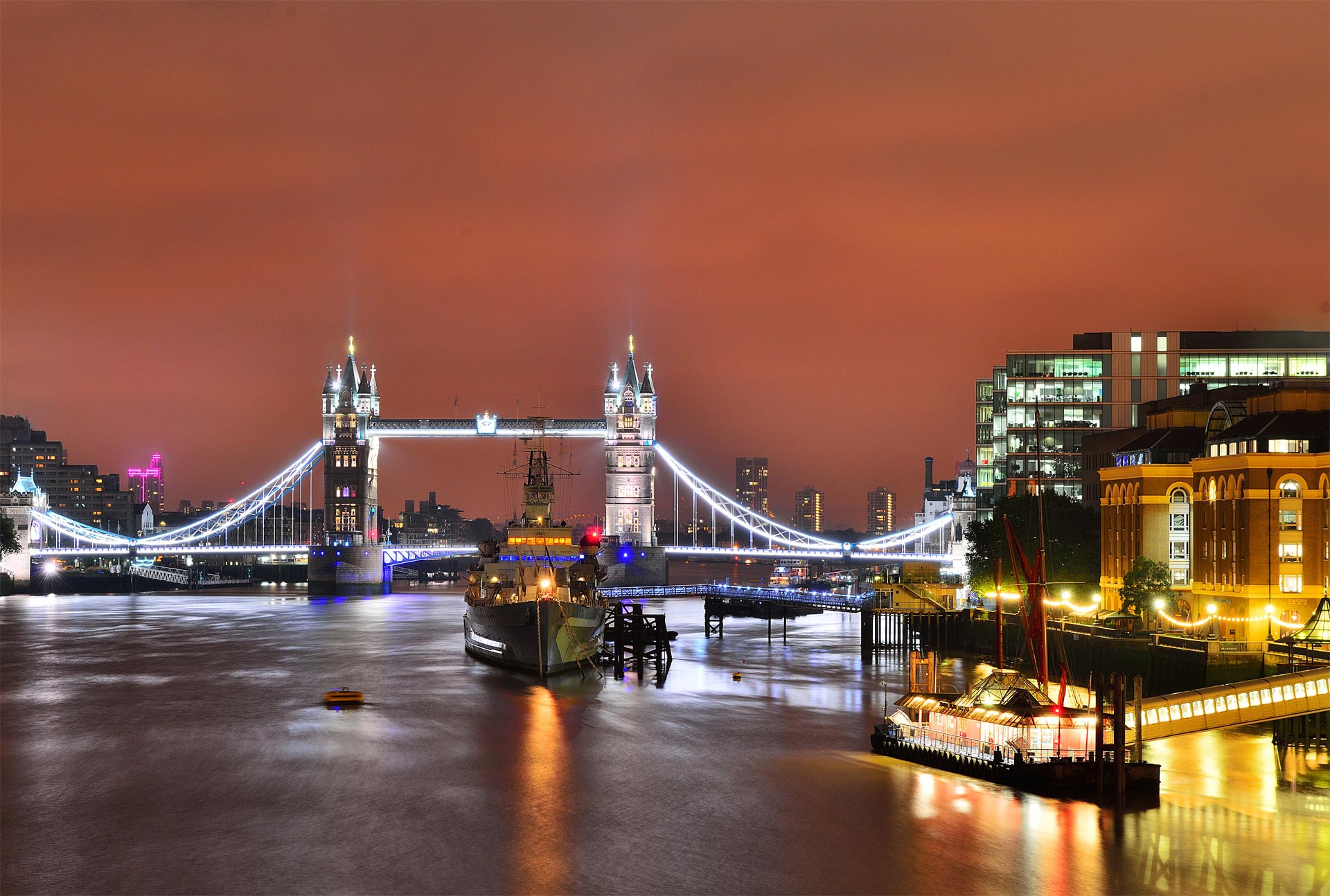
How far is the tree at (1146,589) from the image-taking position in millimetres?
58531

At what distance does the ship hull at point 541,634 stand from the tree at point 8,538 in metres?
86.9

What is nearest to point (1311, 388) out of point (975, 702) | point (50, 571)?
point (975, 702)

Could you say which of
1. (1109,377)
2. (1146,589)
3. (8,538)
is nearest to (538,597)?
(1146,589)

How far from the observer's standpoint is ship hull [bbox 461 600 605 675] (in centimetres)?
6266

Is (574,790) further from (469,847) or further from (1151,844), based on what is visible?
(1151,844)

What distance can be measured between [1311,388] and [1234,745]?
838 inches

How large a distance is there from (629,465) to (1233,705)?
12041 cm

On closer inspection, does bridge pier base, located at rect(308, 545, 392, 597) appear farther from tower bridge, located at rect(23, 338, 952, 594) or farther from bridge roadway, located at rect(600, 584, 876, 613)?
bridge roadway, located at rect(600, 584, 876, 613)

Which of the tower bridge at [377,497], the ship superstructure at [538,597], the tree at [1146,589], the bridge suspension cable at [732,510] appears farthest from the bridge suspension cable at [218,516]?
the tree at [1146,589]

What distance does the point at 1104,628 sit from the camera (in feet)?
184

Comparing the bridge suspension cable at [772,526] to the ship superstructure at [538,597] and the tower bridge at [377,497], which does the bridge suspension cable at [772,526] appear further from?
the ship superstructure at [538,597]

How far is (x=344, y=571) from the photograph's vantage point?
147000 millimetres

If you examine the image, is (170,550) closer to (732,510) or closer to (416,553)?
(416,553)

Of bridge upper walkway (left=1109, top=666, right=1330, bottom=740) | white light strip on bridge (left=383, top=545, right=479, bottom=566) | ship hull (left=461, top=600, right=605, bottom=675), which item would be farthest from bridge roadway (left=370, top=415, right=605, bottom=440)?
bridge upper walkway (left=1109, top=666, right=1330, bottom=740)
